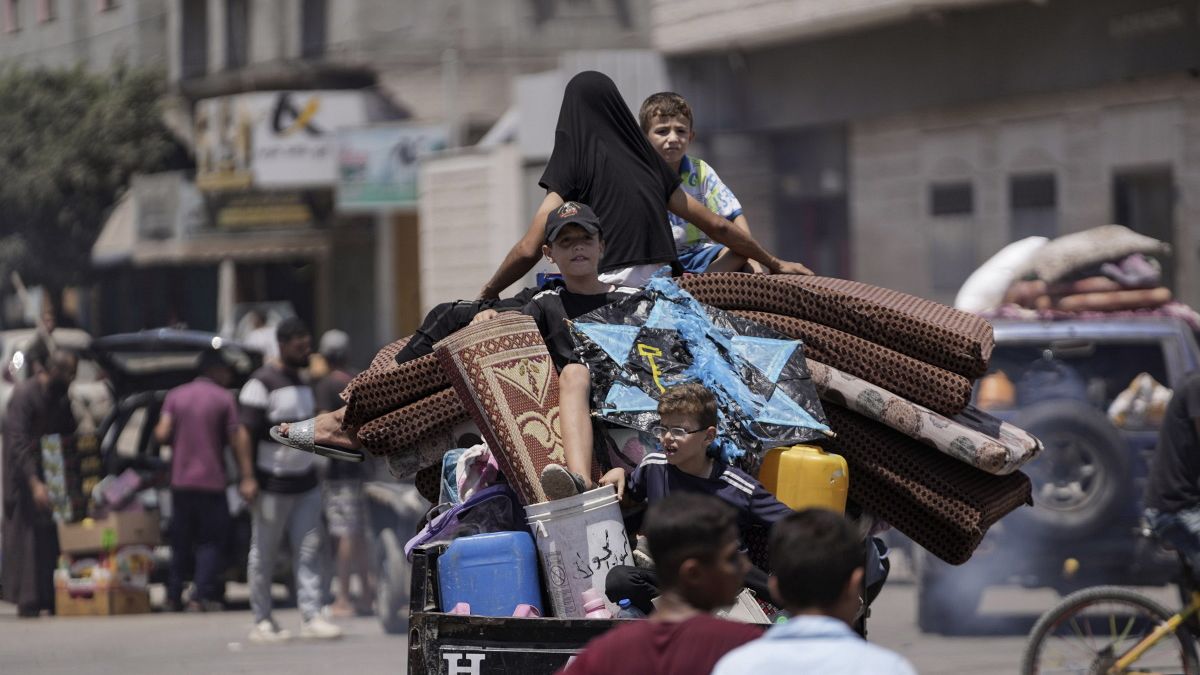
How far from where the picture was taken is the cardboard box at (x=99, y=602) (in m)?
13.8

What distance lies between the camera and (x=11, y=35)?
51.7 metres

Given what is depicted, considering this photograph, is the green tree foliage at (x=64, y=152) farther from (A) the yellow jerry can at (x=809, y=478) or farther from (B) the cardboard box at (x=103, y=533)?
(A) the yellow jerry can at (x=809, y=478)

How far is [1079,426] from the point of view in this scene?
11.7 meters

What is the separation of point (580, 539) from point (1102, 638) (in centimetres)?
438

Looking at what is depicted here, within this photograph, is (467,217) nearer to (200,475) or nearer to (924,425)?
(200,475)

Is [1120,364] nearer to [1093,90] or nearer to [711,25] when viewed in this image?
[1093,90]

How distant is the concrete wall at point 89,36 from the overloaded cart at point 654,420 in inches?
1575

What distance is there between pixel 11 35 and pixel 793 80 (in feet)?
108

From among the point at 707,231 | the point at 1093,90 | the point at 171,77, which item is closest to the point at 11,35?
the point at 171,77

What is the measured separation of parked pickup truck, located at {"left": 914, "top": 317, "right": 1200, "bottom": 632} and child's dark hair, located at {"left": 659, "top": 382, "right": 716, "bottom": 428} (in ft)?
21.8

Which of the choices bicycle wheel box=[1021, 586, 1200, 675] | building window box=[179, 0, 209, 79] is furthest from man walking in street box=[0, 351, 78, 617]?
building window box=[179, 0, 209, 79]

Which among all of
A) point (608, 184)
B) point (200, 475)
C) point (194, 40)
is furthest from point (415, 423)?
point (194, 40)

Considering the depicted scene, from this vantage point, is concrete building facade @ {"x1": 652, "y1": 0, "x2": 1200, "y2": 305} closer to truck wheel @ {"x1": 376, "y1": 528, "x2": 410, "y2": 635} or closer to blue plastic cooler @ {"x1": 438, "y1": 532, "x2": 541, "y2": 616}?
truck wheel @ {"x1": 376, "y1": 528, "x2": 410, "y2": 635}

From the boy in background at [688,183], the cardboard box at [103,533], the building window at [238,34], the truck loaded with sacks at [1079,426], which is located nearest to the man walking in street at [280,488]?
the cardboard box at [103,533]
